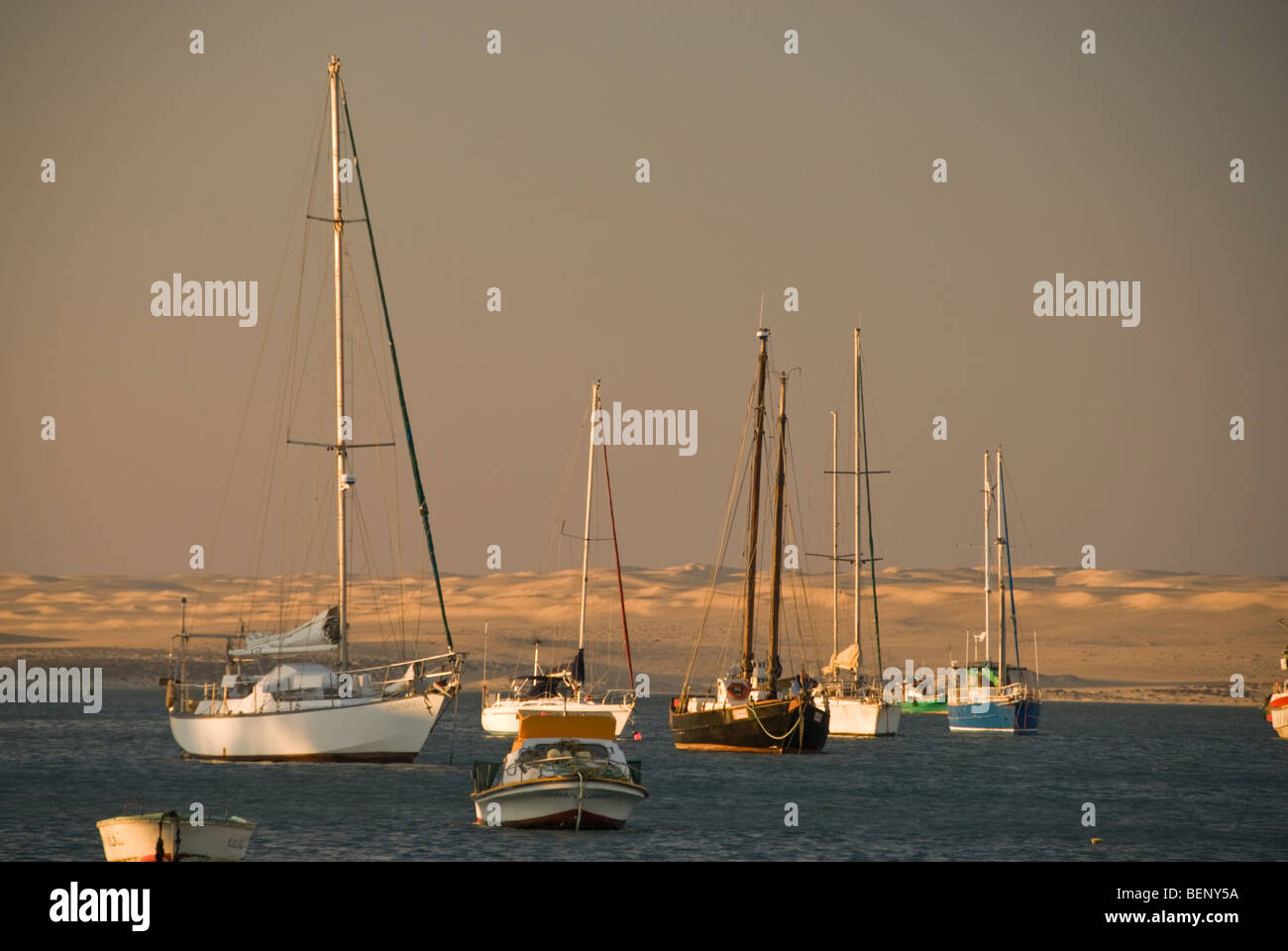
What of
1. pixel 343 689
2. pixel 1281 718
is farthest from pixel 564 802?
pixel 1281 718

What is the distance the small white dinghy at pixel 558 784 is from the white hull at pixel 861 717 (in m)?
50.2

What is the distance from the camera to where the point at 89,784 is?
5209cm

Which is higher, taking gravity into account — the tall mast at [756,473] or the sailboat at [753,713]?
the tall mast at [756,473]

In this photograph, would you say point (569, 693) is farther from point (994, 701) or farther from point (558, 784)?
point (558, 784)

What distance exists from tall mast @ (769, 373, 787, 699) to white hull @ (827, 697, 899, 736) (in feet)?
43.7

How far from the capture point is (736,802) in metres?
Answer: 48.8

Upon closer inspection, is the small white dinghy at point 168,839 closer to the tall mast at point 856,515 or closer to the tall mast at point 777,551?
the tall mast at point 777,551

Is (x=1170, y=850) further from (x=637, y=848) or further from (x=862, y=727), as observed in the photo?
(x=862, y=727)

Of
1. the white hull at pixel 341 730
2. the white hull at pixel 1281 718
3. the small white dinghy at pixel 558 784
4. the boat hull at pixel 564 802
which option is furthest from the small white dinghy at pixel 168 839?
the white hull at pixel 1281 718

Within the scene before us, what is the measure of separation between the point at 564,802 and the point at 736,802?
40.9 ft

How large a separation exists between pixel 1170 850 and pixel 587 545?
162 feet

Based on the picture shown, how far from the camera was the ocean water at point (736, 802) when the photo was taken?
3766cm
